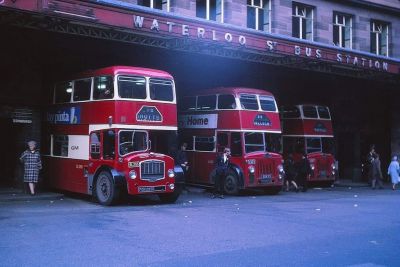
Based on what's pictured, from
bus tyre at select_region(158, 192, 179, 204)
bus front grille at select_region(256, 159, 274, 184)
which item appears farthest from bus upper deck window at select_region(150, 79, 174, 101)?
bus front grille at select_region(256, 159, 274, 184)

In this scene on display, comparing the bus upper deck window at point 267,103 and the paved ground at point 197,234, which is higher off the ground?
the bus upper deck window at point 267,103

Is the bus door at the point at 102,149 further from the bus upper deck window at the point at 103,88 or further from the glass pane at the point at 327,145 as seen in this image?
the glass pane at the point at 327,145

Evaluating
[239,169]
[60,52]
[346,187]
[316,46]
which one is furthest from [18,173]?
[346,187]

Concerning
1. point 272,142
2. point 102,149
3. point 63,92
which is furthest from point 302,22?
point 102,149

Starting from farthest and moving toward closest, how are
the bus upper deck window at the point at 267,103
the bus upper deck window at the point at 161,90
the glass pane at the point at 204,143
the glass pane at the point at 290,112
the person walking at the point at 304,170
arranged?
the glass pane at the point at 290,112 → the person walking at the point at 304,170 → the glass pane at the point at 204,143 → the bus upper deck window at the point at 267,103 → the bus upper deck window at the point at 161,90

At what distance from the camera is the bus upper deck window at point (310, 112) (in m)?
24.1

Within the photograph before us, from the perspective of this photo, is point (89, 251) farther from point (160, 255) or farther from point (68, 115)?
point (68, 115)

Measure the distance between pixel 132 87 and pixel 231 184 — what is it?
6.54 metres

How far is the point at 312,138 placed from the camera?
2383cm

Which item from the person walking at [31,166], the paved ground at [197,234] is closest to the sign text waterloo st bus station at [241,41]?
the person walking at [31,166]

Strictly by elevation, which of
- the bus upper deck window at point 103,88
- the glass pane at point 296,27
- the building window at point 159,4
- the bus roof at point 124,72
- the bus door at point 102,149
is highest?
the glass pane at point 296,27

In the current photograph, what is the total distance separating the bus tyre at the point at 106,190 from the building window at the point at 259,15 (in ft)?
45.6

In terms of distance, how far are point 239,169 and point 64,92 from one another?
7.12m

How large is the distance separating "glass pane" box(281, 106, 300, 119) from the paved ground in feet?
29.1
